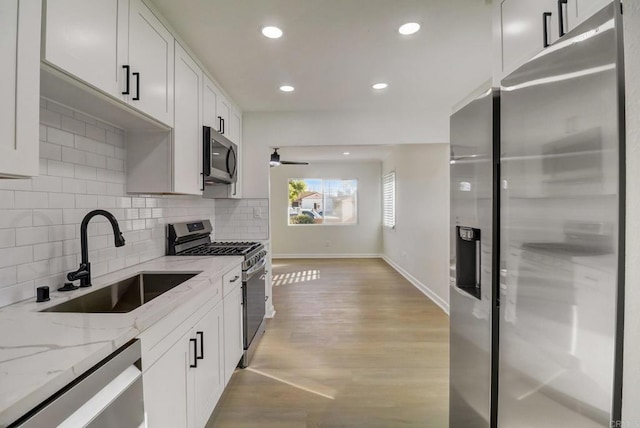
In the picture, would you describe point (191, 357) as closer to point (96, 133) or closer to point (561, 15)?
point (96, 133)

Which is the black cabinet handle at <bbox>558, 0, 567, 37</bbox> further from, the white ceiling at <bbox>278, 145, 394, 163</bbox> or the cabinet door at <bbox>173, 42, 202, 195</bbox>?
the white ceiling at <bbox>278, 145, 394, 163</bbox>

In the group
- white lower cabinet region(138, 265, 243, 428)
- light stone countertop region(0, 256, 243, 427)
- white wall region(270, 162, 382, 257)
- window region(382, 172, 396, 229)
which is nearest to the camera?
light stone countertop region(0, 256, 243, 427)

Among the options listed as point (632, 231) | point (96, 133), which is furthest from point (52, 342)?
point (632, 231)

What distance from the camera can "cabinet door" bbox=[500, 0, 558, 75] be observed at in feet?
3.64

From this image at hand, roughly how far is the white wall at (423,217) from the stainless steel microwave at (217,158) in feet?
8.24

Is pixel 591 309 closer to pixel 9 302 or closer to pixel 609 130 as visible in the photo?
pixel 609 130

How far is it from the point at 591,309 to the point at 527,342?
311 millimetres

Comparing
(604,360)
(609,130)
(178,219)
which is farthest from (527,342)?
(178,219)

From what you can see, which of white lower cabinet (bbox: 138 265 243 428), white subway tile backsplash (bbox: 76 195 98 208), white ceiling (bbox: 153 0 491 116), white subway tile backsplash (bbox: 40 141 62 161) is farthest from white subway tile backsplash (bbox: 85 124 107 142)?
white lower cabinet (bbox: 138 265 243 428)

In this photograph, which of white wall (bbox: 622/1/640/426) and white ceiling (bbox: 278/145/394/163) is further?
white ceiling (bbox: 278/145/394/163)

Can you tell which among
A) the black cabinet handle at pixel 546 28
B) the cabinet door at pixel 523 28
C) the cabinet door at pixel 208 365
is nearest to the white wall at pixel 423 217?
the cabinet door at pixel 523 28

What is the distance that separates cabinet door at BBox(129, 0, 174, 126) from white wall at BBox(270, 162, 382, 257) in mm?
5802

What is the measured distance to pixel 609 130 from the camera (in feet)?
2.55

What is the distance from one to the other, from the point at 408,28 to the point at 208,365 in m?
2.30
